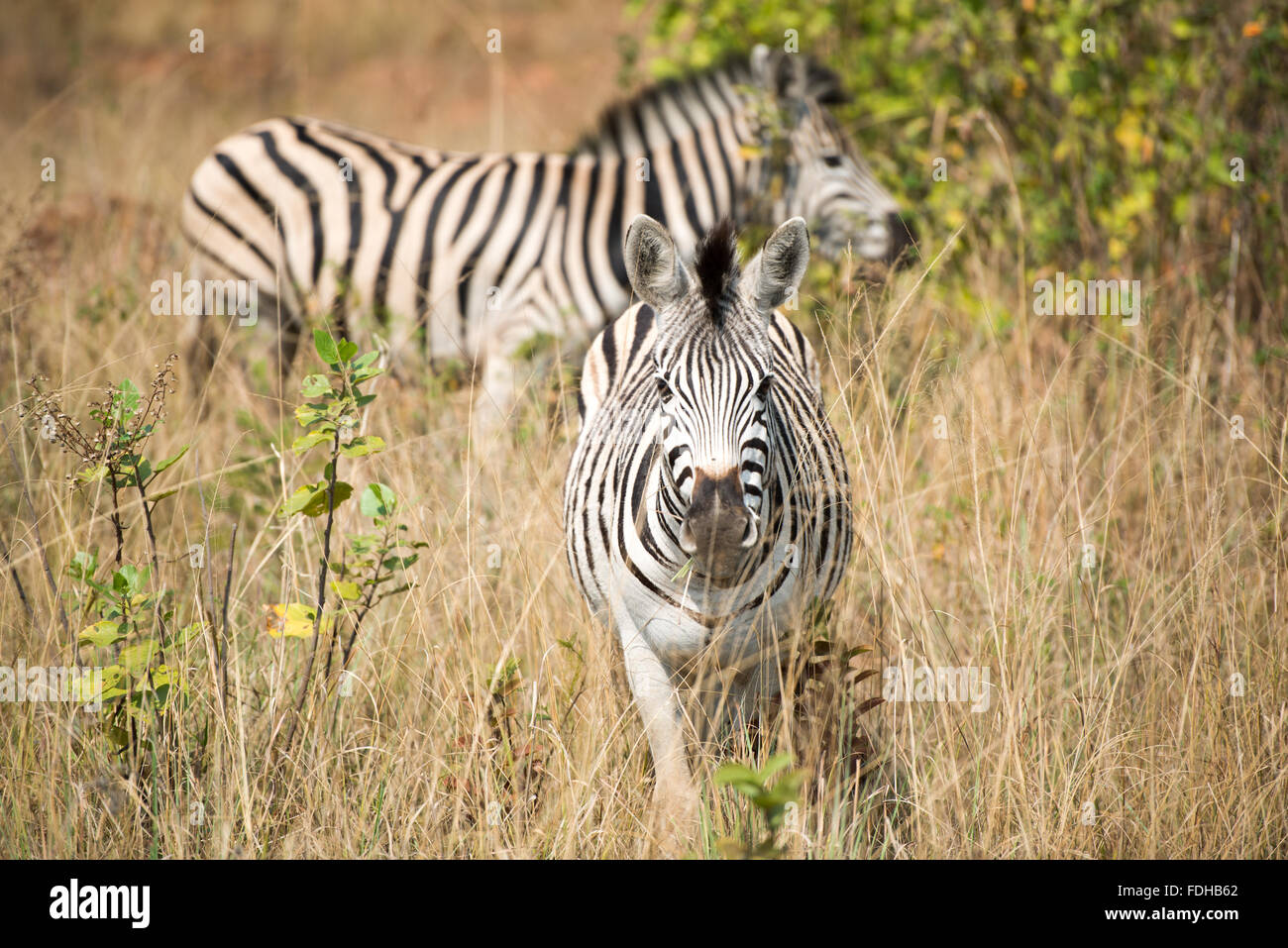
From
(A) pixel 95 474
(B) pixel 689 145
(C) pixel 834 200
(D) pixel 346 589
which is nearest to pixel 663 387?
(D) pixel 346 589

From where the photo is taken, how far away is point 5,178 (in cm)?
807

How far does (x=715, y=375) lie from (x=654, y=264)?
455mm

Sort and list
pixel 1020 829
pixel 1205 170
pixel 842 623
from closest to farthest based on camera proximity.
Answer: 1. pixel 1020 829
2. pixel 842 623
3. pixel 1205 170

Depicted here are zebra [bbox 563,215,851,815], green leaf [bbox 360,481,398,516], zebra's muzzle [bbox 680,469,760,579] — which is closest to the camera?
zebra's muzzle [bbox 680,469,760,579]

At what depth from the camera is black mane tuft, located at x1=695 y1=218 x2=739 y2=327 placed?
9.30ft

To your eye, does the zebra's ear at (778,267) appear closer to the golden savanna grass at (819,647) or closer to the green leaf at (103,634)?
the golden savanna grass at (819,647)

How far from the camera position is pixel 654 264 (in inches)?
119

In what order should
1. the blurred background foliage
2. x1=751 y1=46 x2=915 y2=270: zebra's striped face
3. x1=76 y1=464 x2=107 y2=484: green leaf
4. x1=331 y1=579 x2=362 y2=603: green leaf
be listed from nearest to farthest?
x1=76 y1=464 x2=107 y2=484: green leaf, x1=331 y1=579 x2=362 y2=603: green leaf, the blurred background foliage, x1=751 y1=46 x2=915 y2=270: zebra's striped face

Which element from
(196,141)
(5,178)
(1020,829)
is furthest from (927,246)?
(196,141)

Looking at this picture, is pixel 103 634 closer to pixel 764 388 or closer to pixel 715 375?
pixel 715 375

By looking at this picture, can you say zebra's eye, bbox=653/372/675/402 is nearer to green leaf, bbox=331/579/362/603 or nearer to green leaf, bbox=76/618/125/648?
green leaf, bbox=331/579/362/603

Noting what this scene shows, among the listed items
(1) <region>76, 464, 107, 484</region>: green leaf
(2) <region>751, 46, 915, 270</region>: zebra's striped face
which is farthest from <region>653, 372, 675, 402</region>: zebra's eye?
(2) <region>751, 46, 915, 270</region>: zebra's striped face

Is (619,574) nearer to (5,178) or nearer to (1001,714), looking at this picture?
(1001,714)

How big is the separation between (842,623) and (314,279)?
3.86 meters
